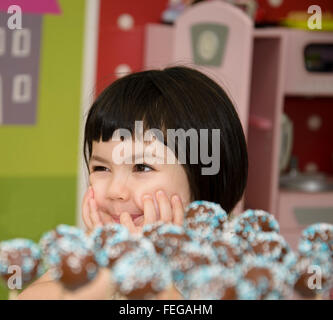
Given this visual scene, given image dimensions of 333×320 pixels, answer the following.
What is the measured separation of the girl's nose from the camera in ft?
1.27

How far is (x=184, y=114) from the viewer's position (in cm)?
43

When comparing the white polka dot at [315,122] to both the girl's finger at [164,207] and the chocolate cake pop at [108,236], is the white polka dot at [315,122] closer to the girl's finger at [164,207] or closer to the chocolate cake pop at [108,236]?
the girl's finger at [164,207]

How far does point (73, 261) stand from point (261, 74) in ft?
3.85

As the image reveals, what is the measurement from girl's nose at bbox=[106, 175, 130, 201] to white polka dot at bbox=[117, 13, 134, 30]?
1.05m

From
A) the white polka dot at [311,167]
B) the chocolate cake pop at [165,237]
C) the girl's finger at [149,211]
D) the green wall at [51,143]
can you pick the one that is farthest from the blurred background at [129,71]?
the chocolate cake pop at [165,237]

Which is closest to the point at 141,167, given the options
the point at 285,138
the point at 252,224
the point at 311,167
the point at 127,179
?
the point at 127,179

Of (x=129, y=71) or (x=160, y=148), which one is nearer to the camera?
(x=160, y=148)

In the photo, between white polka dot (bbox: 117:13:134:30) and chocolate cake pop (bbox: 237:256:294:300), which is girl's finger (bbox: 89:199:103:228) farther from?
white polka dot (bbox: 117:13:134:30)

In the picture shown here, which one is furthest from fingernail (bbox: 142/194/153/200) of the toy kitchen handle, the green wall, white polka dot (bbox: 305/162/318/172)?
white polka dot (bbox: 305/162/318/172)

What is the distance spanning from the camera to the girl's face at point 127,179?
1.27ft

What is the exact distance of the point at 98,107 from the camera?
1.51 feet

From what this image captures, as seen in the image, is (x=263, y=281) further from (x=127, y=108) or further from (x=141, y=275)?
(x=127, y=108)
